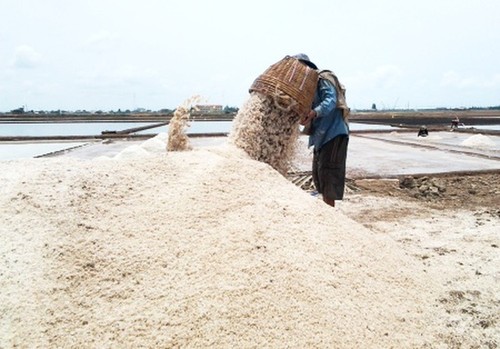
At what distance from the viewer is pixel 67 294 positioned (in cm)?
137

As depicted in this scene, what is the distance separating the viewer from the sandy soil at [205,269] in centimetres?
131

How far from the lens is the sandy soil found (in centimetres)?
131

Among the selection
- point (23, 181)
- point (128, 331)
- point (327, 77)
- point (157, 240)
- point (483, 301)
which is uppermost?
point (327, 77)

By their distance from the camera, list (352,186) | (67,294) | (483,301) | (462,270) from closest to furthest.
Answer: (67,294)
(483,301)
(462,270)
(352,186)

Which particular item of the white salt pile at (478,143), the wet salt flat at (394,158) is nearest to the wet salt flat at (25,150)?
the wet salt flat at (394,158)

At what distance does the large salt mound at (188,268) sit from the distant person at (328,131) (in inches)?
28.3

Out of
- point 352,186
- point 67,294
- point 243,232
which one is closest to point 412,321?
point 243,232

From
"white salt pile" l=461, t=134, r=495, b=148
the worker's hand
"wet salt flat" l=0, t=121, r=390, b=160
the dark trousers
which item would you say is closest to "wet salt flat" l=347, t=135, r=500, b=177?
"white salt pile" l=461, t=134, r=495, b=148

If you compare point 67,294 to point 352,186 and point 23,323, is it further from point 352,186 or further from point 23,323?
point 352,186

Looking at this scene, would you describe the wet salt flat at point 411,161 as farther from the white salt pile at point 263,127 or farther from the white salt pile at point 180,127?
the white salt pile at point 180,127

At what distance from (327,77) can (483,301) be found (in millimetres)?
1478

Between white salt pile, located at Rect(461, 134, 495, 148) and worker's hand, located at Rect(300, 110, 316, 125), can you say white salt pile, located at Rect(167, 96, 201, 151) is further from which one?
white salt pile, located at Rect(461, 134, 495, 148)

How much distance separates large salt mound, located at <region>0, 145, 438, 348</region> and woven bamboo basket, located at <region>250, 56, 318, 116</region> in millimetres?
643

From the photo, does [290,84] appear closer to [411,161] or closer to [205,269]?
[205,269]
